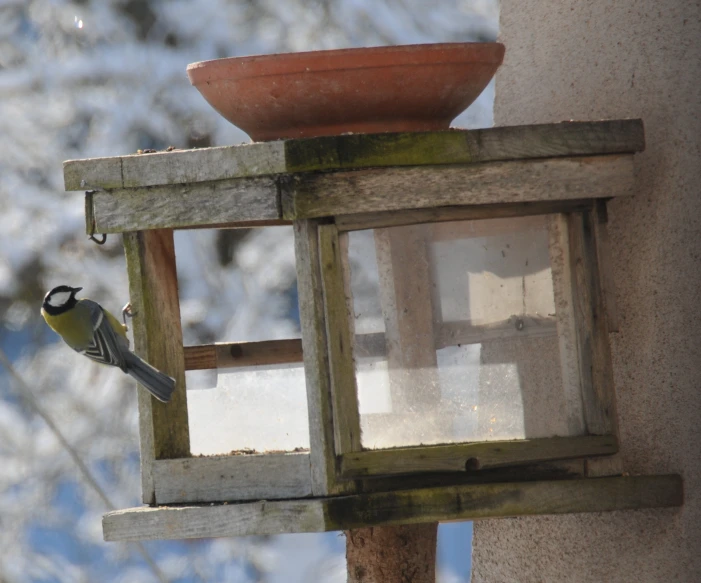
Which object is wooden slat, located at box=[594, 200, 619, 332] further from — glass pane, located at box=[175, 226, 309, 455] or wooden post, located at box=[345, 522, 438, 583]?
glass pane, located at box=[175, 226, 309, 455]

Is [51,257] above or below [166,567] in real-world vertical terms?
above

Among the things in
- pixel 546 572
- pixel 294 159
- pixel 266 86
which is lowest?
pixel 546 572

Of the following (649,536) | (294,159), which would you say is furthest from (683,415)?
(294,159)

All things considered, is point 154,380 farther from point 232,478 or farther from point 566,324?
point 566,324

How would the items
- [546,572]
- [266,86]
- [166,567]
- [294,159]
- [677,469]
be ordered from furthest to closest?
[166,567] → [546,572] → [677,469] → [266,86] → [294,159]

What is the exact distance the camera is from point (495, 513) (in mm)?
1677

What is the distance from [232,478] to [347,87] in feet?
A: 2.11

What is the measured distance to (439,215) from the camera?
1692 millimetres

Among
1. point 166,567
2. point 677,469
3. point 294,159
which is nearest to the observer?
point 294,159

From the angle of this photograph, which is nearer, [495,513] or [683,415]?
[495,513]

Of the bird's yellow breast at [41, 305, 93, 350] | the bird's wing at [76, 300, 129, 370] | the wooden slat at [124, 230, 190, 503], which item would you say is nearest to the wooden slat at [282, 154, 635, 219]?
the wooden slat at [124, 230, 190, 503]

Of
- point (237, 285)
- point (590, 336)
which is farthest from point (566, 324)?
point (237, 285)

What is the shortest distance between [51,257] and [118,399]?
2.14ft

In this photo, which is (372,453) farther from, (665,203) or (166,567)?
(166,567)
